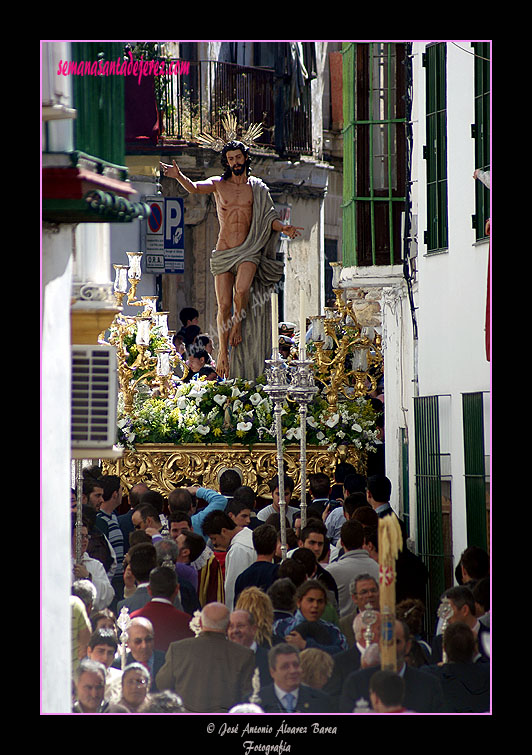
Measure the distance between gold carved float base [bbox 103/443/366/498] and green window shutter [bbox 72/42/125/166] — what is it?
265 inches

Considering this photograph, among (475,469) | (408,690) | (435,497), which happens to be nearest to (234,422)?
(435,497)

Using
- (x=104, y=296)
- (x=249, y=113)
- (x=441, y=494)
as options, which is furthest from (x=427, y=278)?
(x=249, y=113)

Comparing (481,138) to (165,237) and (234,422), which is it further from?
(165,237)

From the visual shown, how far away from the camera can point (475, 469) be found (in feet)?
38.1

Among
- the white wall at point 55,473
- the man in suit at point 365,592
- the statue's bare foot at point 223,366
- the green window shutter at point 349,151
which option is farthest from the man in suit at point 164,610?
the statue's bare foot at point 223,366

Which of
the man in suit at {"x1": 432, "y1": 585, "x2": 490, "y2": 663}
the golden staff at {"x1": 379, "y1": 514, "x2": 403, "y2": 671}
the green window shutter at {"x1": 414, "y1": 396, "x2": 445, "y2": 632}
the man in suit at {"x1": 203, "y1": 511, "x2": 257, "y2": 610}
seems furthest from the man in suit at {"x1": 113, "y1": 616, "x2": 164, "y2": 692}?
the green window shutter at {"x1": 414, "y1": 396, "x2": 445, "y2": 632}

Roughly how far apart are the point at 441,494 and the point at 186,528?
295 cm

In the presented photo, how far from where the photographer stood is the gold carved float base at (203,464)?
563 inches

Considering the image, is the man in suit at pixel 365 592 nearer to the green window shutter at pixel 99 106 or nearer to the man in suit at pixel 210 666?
the man in suit at pixel 210 666

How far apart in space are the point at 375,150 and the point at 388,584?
9376mm

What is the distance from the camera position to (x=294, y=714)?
684cm

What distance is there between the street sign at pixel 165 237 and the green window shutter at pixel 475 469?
1149cm

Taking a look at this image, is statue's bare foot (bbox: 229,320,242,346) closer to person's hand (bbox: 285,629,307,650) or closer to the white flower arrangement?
the white flower arrangement

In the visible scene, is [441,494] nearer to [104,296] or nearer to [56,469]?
[104,296]
